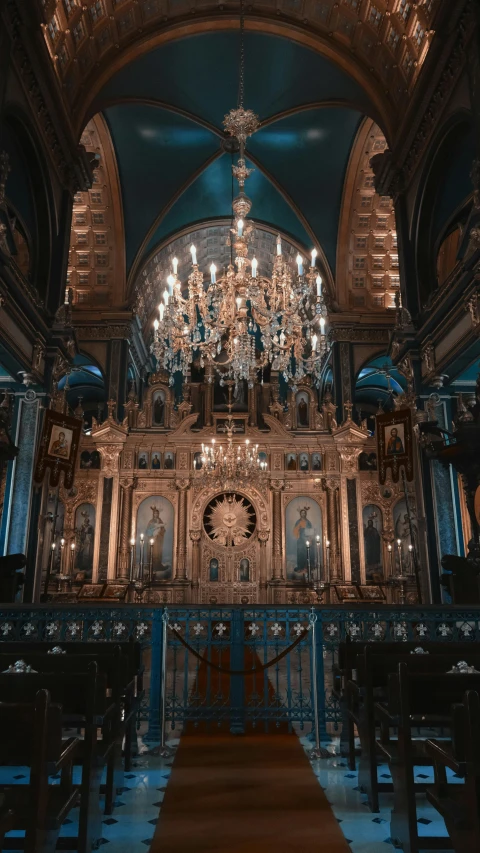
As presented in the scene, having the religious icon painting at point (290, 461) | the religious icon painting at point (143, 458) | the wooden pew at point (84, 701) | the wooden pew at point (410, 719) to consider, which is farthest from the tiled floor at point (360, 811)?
the religious icon painting at point (143, 458)

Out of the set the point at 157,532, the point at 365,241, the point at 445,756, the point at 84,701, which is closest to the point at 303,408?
the point at 365,241

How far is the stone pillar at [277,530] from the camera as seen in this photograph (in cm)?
1744

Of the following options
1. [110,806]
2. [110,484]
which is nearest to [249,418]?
[110,484]

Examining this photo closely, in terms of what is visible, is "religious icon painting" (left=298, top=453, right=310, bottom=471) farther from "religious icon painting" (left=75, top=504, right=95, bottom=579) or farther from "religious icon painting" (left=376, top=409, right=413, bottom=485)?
"religious icon painting" (left=75, top=504, right=95, bottom=579)

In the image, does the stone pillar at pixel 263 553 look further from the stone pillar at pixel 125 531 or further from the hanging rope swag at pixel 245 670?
the hanging rope swag at pixel 245 670

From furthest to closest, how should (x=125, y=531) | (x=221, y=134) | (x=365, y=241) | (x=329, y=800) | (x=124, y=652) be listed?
(x=365, y=241)
(x=125, y=531)
(x=221, y=134)
(x=124, y=652)
(x=329, y=800)

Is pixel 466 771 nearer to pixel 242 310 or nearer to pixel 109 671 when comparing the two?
pixel 109 671

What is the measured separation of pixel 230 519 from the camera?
59.5 feet

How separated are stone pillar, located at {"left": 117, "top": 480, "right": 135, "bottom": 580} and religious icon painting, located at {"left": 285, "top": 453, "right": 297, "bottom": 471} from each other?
477cm

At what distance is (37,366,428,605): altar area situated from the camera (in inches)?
680

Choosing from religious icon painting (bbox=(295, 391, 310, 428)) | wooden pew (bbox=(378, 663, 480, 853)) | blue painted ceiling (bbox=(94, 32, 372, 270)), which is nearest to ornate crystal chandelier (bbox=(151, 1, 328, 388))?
wooden pew (bbox=(378, 663, 480, 853))

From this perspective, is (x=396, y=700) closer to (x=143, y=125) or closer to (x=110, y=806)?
(x=110, y=806)

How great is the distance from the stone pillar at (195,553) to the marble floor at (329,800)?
39.9 feet

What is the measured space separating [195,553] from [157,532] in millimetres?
1321
